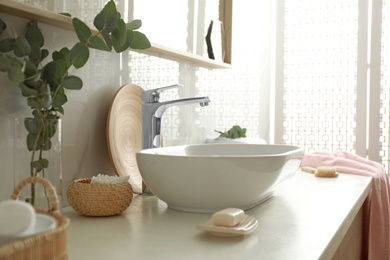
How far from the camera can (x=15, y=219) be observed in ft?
1.46

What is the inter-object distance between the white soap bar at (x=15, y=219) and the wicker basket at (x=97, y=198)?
1.62 ft

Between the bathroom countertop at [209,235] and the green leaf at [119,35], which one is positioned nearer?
the bathroom countertop at [209,235]

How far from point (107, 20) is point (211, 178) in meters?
0.39

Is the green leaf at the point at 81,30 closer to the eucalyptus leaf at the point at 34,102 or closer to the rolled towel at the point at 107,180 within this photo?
the eucalyptus leaf at the point at 34,102

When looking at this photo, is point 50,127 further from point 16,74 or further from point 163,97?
point 163,97

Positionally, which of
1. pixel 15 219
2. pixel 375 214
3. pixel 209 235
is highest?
pixel 15 219

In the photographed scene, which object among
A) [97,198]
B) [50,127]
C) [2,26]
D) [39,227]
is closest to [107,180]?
[97,198]

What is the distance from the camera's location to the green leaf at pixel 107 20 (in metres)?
0.94

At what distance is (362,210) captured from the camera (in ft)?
5.28

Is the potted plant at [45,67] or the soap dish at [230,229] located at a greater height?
the potted plant at [45,67]

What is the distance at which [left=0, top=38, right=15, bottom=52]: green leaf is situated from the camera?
2.84 ft

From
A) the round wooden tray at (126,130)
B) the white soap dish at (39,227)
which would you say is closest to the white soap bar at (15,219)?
the white soap dish at (39,227)

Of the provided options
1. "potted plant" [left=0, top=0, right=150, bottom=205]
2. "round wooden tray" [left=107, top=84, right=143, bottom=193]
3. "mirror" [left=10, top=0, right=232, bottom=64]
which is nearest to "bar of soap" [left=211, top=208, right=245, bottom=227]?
"potted plant" [left=0, top=0, right=150, bottom=205]

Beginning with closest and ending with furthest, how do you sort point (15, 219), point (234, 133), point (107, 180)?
point (15, 219) < point (107, 180) < point (234, 133)
